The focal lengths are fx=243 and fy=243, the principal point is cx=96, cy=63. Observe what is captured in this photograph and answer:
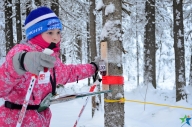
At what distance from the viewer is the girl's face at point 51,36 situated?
7.93 feet

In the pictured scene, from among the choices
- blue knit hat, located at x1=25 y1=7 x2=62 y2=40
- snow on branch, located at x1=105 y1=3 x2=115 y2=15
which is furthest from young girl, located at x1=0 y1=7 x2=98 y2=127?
snow on branch, located at x1=105 y1=3 x2=115 y2=15

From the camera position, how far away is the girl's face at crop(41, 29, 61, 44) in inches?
95.2

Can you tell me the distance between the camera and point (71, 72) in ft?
9.31

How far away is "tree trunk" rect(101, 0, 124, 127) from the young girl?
0.77 m

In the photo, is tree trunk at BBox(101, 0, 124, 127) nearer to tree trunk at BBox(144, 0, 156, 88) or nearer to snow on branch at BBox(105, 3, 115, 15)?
snow on branch at BBox(105, 3, 115, 15)

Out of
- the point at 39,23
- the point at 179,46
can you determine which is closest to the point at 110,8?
the point at 39,23

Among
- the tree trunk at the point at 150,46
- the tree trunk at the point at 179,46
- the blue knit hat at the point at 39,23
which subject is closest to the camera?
the blue knit hat at the point at 39,23

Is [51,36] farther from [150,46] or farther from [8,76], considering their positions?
[150,46]

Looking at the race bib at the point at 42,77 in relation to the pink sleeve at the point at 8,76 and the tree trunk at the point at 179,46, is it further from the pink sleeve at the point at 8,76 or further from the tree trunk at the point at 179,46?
the tree trunk at the point at 179,46

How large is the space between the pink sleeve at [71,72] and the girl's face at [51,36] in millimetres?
325

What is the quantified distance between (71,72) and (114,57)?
2.04 ft

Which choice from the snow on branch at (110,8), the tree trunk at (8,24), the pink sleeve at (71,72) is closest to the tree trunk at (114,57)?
the snow on branch at (110,8)

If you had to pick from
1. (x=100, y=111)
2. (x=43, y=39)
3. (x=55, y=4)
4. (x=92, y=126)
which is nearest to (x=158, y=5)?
(x=55, y=4)

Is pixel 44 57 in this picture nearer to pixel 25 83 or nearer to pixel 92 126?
pixel 25 83
